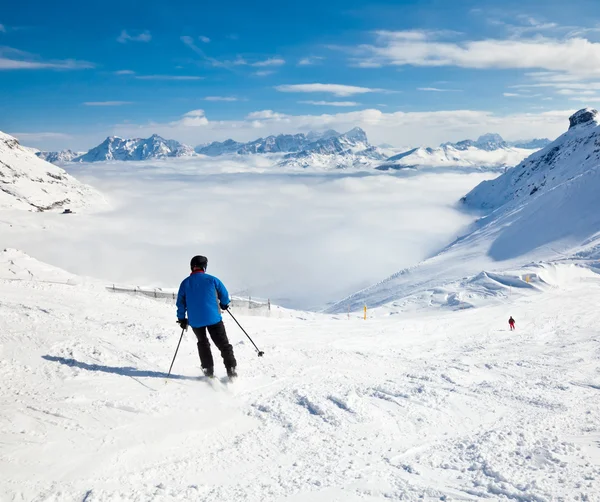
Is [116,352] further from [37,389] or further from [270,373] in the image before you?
[270,373]

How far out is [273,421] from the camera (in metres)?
5.78

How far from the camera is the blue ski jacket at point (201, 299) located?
6.91m

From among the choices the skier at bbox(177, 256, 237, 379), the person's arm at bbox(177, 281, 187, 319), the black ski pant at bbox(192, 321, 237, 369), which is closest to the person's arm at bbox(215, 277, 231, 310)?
the skier at bbox(177, 256, 237, 379)

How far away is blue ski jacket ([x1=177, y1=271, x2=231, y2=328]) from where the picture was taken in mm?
6910

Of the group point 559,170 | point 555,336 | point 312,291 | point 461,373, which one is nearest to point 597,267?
point 555,336

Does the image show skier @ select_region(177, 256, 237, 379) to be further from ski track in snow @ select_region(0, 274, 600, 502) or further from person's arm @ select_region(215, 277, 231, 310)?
ski track in snow @ select_region(0, 274, 600, 502)

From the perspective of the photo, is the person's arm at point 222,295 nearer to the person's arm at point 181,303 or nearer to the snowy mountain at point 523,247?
→ the person's arm at point 181,303

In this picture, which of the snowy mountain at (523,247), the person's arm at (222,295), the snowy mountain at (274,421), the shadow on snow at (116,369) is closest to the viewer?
the snowy mountain at (274,421)

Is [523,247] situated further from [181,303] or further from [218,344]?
[181,303]

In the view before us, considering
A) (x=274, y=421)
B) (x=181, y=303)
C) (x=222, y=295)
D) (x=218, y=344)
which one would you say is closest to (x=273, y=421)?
(x=274, y=421)

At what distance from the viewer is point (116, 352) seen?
7.67m

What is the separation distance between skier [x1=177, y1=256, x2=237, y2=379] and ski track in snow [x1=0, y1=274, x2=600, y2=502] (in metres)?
0.38

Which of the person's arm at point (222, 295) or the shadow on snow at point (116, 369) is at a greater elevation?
the person's arm at point (222, 295)

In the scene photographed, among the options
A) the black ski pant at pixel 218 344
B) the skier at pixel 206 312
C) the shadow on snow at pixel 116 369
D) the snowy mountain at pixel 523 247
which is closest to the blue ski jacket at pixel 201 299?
the skier at pixel 206 312
